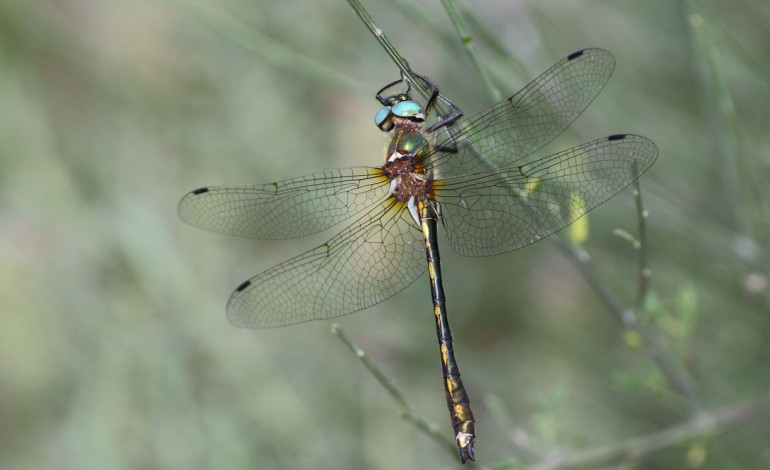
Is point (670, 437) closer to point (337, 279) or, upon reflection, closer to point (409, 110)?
point (337, 279)

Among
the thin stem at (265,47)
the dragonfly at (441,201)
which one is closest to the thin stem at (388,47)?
the dragonfly at (441,201)

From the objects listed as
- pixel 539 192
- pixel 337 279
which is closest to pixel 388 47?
pixel 539 192

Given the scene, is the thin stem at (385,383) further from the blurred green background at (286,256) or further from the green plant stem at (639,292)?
the blurred green background at (286,256)

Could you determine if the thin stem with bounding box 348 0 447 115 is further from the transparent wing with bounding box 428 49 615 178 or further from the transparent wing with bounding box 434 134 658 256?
the transparent wing with bounding box 434 134 658 256

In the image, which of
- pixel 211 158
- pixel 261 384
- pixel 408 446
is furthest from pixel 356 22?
pixel 408 446

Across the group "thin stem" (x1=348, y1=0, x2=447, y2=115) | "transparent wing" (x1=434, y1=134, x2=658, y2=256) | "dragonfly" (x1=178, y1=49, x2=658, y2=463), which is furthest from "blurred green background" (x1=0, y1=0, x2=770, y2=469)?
"thin stem" (x1=348, y1=0, x2=447, y2=115)

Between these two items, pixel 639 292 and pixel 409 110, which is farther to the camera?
pixel 409 110
